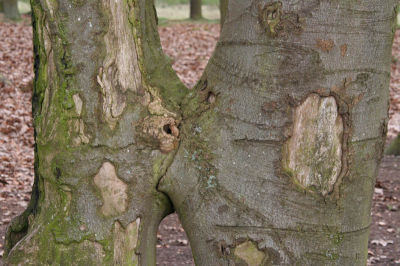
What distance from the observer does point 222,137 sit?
179 cm

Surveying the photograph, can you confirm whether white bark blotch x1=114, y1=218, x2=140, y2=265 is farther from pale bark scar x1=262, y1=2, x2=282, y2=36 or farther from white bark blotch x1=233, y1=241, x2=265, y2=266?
pale bark scar x1=262, y1=2, x2=282, y2=36

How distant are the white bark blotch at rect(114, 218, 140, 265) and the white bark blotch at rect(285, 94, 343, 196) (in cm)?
73

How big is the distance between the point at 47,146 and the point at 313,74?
1172 mm

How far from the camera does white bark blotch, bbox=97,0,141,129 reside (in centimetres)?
186

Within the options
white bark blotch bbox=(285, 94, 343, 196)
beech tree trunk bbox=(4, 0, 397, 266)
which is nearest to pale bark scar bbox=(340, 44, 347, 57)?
beech tree trunk bbox=(4, 0, 397, 266)

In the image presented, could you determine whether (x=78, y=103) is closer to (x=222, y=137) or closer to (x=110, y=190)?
(x=110, y=190)

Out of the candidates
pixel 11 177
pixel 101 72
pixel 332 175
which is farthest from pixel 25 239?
pixel 11 177

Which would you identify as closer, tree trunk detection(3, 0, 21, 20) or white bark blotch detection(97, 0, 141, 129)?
white bark blotch detection(97, 0, 141, 129)

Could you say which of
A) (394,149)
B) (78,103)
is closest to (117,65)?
(78,103)

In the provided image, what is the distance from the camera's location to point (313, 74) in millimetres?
1656

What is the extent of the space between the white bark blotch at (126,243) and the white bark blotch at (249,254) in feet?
1.50

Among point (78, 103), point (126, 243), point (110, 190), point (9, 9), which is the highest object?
point (9, 9)

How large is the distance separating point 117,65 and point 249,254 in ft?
3.23

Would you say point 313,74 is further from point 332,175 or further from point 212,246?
point 212,246
